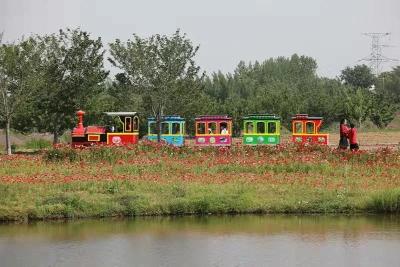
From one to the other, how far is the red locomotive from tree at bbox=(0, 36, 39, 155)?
321cm

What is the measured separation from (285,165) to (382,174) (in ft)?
8.49

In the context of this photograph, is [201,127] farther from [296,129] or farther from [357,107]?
[357,107]

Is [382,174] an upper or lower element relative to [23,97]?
lower

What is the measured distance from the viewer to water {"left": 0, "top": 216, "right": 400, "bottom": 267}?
36.7 feet

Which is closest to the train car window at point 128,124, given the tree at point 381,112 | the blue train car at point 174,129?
the blue train car at point 174,129

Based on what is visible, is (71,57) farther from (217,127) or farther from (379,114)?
(379,114)

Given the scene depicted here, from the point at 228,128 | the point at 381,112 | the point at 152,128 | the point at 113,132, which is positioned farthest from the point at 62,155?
the point at 381,112

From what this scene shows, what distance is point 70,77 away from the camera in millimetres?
34594

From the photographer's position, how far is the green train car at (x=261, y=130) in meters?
32.0

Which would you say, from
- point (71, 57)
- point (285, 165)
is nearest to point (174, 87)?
point (71, 57)

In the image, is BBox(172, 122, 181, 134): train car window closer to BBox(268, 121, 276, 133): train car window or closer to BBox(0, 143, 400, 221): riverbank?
BBox(268, 121, 276, 133): train car window

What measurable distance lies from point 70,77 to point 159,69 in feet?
14.3

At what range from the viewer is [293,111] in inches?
2096

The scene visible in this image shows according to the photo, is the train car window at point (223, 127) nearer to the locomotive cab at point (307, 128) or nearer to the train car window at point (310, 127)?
the locomotive cab at point (307, 128)
